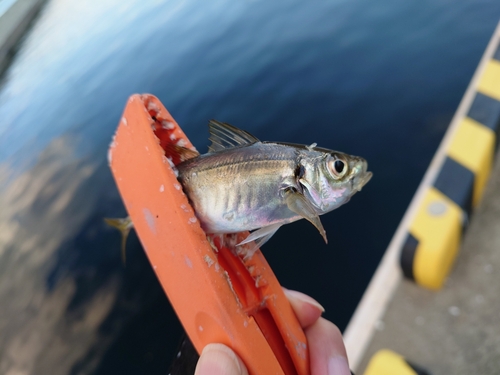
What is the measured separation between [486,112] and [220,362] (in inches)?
220

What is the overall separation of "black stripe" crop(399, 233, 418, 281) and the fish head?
2915 millimetres

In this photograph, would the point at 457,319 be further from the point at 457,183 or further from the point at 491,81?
the point at 491,81

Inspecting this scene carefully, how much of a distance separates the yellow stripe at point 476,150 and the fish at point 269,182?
3.80m

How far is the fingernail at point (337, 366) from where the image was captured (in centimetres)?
225

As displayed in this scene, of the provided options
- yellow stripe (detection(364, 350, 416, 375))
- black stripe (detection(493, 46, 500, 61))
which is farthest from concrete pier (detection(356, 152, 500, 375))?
black stripe (detection(493, 46, 500, 61))

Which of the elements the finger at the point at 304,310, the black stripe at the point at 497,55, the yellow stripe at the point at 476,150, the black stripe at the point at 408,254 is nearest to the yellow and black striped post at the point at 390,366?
the black stripe at the point at 408,254

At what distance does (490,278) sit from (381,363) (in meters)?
1.82

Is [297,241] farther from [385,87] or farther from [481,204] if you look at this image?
[385,87]

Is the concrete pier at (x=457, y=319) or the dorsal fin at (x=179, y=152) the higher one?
the dorsal fin at (x=179, y=152)

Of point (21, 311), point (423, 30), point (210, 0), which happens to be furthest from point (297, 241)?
point (210, 0)

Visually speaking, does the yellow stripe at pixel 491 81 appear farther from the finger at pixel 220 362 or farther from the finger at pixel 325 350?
the finger at pixel 220 362

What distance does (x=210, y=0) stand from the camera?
48.8ft

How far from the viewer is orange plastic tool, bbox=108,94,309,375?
1855mm

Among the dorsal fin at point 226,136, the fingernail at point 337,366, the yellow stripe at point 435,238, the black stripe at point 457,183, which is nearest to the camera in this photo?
the dorsal fin at point 226,136
